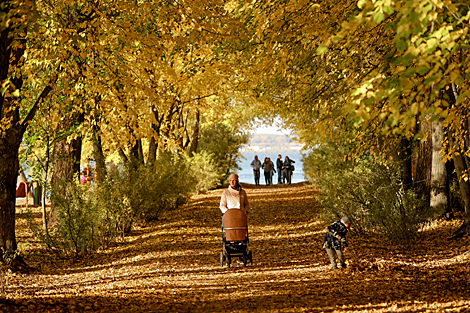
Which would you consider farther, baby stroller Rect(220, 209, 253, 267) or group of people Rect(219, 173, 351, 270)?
baby stroller Rect(220, 209, 253, 267)

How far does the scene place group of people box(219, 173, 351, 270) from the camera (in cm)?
801

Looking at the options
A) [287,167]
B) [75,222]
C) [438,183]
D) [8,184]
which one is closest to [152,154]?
[75,222]

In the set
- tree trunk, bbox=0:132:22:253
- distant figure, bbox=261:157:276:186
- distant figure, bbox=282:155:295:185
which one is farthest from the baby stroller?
distant figure, bbox=282:155:295:185

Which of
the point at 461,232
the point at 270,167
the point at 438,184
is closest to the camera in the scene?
the point at 461,232

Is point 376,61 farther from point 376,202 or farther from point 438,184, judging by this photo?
point 438,184

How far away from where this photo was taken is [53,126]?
1208cm

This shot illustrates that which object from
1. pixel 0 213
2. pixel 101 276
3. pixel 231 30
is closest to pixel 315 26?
pixel 231 30

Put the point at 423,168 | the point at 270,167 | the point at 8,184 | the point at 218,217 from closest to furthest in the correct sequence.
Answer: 1. the point at 8,184
2. the point at 423,168
3. the point at 218,217
4. the point at 270,167

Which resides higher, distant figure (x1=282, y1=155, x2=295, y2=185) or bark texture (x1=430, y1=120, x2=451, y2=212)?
distant figure (x1=282, y1=155, x2=295, y2=185)

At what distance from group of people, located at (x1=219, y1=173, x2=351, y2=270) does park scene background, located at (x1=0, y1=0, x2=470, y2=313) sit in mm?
330

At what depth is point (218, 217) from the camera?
55.9 feet

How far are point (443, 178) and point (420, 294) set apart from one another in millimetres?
6223

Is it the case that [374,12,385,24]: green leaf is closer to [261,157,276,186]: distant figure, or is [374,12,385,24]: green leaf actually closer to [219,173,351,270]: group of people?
[219,173,351,270]: group of people

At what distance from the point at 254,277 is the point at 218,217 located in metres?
8.76
